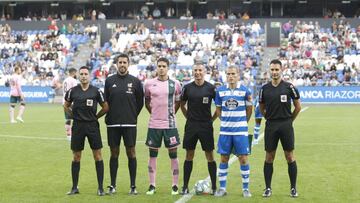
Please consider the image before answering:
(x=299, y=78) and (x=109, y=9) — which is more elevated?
(x=109, y=9)

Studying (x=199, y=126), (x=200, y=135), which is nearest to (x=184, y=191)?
(x=200, y=135)

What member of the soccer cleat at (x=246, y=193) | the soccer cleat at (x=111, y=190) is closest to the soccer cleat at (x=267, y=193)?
the soccer cleat at (x=246, y=193)

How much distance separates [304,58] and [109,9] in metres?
16.5

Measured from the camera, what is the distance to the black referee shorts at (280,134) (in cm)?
1180

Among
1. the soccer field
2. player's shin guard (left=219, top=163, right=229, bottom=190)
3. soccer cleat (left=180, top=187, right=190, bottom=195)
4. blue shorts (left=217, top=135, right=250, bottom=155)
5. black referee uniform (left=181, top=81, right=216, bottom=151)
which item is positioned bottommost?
the soccer field

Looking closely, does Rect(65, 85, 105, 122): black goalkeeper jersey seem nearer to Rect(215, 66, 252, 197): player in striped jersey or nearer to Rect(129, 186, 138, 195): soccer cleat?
Rect(129, 186, 138, 195): soccer cleat

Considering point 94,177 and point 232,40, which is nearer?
point 94,177

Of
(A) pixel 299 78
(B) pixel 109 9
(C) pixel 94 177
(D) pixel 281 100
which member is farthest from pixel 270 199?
(B) pixel 109 9

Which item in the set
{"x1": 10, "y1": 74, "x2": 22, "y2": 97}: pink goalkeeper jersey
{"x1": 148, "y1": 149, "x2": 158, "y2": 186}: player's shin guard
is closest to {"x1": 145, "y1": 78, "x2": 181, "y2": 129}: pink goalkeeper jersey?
{"x1": 148, "y1": 149, "x2": 158, "y2": 186}: player's shin guard

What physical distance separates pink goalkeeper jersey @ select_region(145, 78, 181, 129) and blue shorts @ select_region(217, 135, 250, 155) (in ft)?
2.93

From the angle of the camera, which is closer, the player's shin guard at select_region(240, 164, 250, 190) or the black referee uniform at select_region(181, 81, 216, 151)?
the player's shin guard at select_region(240, 164, 250, 190)

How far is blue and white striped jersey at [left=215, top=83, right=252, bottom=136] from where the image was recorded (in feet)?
39.0

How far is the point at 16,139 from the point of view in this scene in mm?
21438

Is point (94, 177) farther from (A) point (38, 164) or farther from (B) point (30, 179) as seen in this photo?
(A) point (38, 164)
